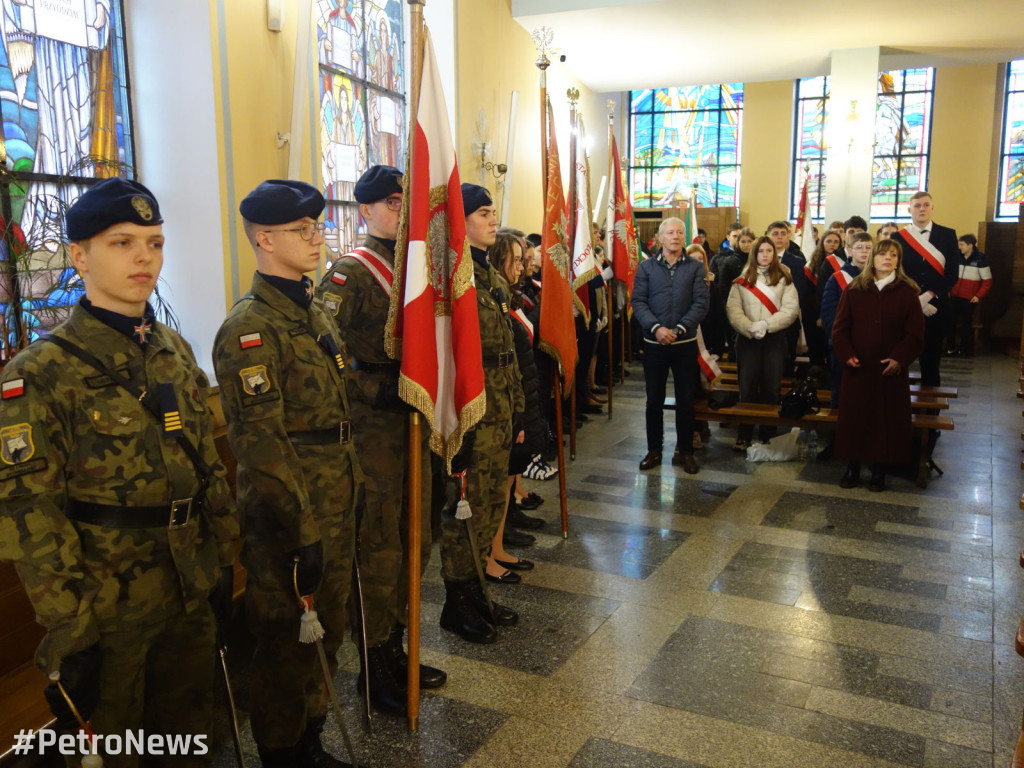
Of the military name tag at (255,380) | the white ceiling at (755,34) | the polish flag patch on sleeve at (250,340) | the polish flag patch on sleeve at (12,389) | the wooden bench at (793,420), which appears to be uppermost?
the white ceiling at (755,34)

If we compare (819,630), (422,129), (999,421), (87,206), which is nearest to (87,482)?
(87,206)

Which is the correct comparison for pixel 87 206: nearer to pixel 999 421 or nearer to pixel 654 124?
pixel 999 421

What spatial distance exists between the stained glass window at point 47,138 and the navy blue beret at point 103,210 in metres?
1.40

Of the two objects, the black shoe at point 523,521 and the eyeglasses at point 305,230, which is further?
the black shoe at point 523,521

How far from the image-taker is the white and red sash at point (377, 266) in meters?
2.55

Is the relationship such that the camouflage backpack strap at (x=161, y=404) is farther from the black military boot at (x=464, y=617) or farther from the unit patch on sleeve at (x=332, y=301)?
the black military boot at (x=464, y=617)

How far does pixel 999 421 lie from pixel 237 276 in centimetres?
621

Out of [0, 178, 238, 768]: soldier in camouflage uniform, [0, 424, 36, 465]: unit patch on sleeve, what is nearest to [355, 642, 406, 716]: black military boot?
[0, 178, 238, 768]: soldier in camouflage uniform

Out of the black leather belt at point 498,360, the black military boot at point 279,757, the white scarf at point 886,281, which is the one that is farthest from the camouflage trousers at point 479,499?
the white scarf at point 886,281

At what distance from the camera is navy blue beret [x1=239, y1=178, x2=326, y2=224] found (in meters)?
1.95

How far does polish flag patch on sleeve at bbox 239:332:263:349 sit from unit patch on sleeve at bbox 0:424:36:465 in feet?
1.63

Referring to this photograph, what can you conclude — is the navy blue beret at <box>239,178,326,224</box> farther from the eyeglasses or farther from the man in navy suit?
the man in navy suit

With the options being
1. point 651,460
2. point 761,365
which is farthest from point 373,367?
point 761,365

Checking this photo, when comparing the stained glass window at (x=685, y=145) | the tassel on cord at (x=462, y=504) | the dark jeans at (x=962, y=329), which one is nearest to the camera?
the tassel on cord at (x=462, y=504)
